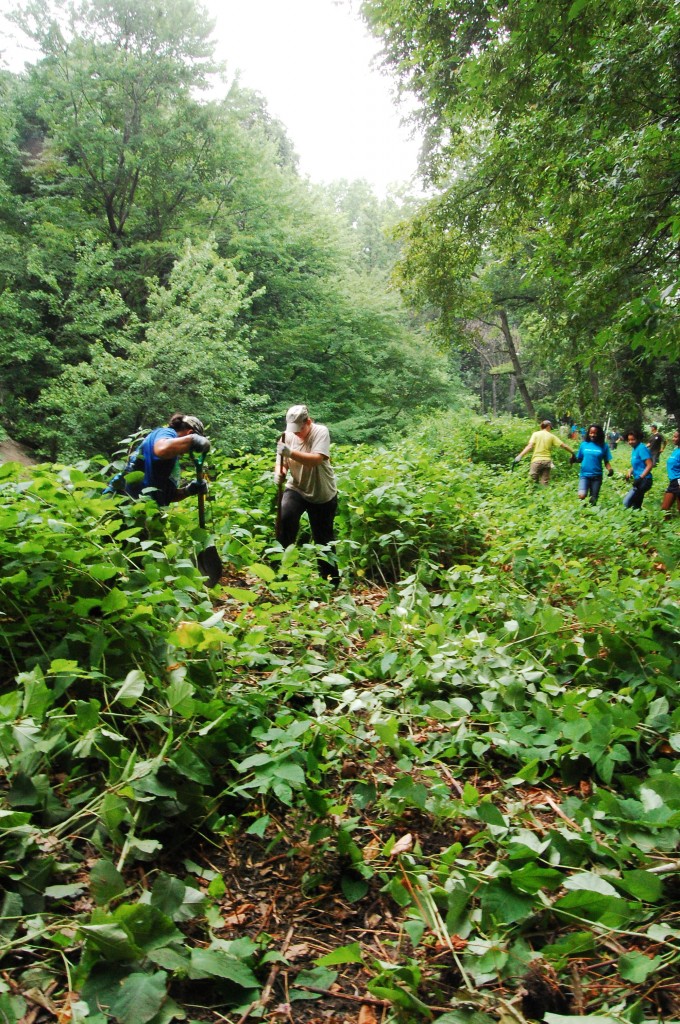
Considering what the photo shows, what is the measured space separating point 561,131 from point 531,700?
298 inches

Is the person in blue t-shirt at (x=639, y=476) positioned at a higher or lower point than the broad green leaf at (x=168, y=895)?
higher

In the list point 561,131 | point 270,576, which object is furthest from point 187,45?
point 270,576

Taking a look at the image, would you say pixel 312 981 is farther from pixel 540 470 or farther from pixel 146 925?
pixel 540 470

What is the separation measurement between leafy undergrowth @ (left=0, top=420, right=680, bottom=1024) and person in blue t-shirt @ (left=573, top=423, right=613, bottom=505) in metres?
6.75

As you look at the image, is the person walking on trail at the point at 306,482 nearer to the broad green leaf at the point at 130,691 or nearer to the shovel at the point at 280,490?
the shovel at the point at 280,490

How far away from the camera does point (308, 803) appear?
2150mm

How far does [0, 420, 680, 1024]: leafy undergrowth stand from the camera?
158cm

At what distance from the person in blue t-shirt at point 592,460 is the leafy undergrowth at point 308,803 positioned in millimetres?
6752

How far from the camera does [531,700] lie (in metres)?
3.08

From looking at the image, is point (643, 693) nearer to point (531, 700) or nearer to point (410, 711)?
point (531, 700)

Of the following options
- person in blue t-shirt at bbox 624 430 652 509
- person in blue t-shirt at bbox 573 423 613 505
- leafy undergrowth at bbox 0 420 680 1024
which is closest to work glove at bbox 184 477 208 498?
leafy undergrowth at bbox 0 420 680 1024

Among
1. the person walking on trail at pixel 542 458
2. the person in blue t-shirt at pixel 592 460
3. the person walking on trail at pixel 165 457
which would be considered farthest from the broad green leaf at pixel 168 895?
Result: the person walking on trail at pixel 542 458

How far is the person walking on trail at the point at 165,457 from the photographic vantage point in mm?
4375

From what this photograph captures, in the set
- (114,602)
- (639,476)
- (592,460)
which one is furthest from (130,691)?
(639,476)
